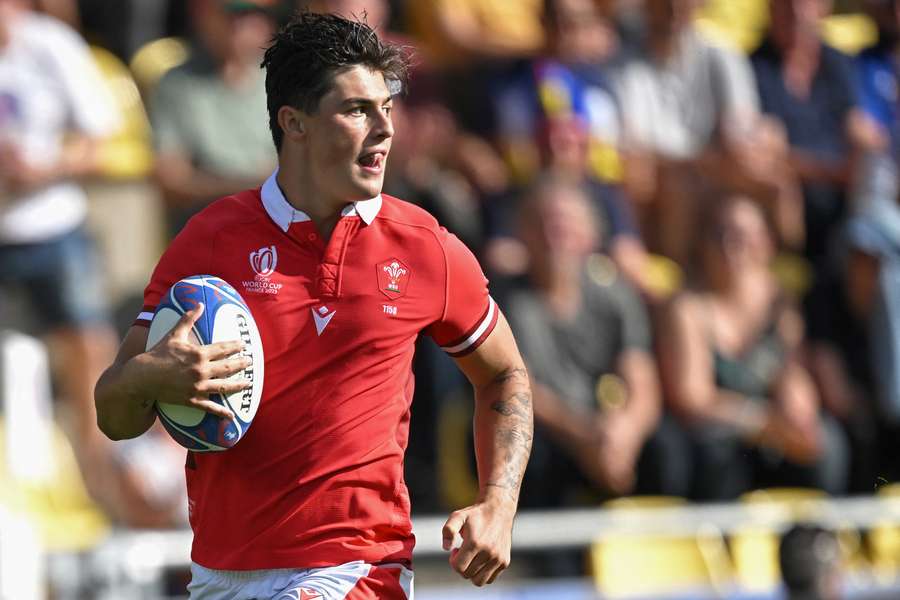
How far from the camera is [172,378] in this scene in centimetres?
363

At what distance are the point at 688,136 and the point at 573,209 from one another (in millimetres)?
1849

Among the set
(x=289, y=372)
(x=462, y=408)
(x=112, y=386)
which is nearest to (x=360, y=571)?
(x=289, y=372)

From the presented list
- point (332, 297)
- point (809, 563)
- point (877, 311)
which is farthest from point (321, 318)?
point (877, 311)

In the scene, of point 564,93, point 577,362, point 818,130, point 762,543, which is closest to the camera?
point 577,362

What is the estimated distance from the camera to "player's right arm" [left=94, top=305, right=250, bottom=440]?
3.62m

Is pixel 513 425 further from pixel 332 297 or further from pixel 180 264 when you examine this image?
pixel 180 264

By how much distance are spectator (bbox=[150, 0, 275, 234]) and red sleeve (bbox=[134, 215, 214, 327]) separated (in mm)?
4295

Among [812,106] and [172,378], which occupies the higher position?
[172,378]

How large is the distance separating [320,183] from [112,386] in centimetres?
76

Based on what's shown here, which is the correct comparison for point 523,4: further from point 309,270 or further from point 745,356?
point 309,270

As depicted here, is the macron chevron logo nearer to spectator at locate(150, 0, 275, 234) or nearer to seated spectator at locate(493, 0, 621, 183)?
spectator at locate(150, 0, 275, 234)

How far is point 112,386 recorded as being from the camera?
376cm

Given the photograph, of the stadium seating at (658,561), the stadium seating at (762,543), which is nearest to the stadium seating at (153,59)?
the stadium seating at (658,561)

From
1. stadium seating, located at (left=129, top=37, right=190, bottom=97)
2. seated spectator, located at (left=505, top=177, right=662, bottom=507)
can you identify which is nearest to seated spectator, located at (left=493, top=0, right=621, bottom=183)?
seated spectator, located at (left=505, top=177, right=662, bottom=507)
